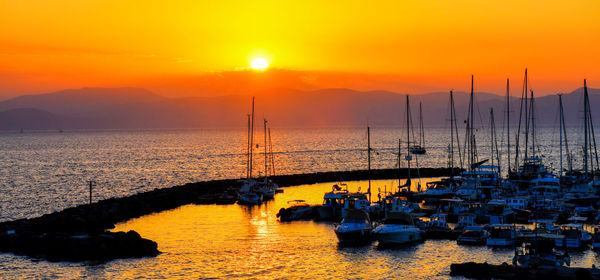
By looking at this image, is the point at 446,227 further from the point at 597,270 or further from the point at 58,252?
the point at 58,252

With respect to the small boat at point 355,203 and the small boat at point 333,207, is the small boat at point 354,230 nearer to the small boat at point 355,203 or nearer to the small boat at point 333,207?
the small boat at point 355,203

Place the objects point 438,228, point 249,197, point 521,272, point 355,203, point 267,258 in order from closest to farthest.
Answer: point 521,272 → point 267,258 → point 438,228 → point 355,203 → point 249,197

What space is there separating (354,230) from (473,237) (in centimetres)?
635

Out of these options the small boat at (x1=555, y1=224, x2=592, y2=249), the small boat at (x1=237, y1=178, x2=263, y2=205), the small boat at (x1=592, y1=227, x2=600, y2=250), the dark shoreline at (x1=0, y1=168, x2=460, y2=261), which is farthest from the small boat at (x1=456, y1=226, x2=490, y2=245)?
the small boat at (x1=237, y1=178, x2=263, y2=205)

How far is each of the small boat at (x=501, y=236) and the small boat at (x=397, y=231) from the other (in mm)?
4001

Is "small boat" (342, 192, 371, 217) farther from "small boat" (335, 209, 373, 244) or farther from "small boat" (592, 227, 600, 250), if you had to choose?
"small boat" (592, 227, 600, 250)

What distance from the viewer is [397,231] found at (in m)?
37.2

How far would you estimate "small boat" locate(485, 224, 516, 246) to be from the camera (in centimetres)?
3547

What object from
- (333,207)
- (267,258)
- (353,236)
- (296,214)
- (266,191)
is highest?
(266,191)

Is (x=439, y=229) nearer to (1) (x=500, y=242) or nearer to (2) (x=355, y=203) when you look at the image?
(1) (x=500, y=242)

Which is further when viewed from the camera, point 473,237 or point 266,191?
point 266,191

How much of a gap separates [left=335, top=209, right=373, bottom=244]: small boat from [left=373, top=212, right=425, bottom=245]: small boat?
→ 85 centimetres

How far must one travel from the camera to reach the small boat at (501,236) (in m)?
35.5

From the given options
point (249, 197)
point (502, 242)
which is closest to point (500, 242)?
point (502, 242)
